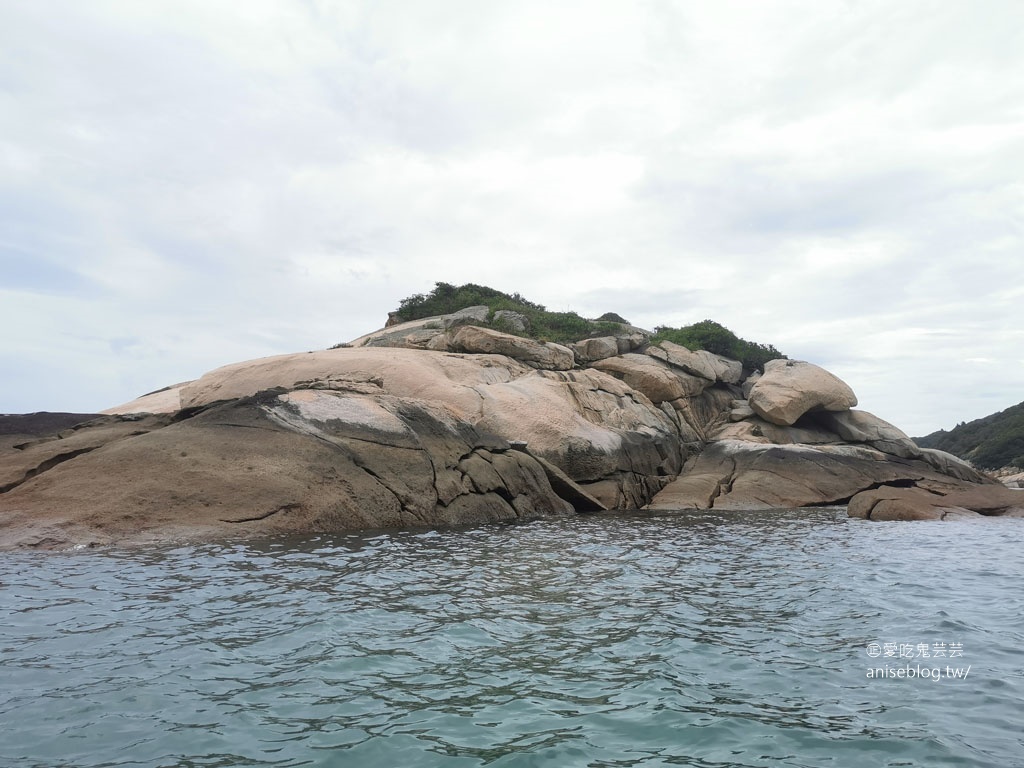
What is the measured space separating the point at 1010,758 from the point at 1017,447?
143ft

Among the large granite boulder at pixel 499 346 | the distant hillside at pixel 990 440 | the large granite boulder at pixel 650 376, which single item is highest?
the large granite boulder at pixel 499 346

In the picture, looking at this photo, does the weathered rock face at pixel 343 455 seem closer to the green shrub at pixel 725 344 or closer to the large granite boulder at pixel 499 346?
the large granite boulder at pixel 499 346

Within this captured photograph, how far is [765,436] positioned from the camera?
27734 millimetres

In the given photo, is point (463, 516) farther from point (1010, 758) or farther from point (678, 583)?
point (1010, 758)

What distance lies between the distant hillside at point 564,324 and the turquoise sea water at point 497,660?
67.6 ft

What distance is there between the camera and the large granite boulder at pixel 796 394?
27547mm

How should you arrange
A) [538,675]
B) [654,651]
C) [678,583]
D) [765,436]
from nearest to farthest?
[538,675], [654,651], [678,583], [765,436]

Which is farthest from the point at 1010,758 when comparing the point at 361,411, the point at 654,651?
→ the point at 361,411

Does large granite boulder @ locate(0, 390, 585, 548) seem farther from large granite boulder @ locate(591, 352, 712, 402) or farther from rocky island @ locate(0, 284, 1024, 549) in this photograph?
large granite boulder @ locate(591, 352, 712, 402)

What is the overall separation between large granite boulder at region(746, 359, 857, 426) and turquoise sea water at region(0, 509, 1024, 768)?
1631cm

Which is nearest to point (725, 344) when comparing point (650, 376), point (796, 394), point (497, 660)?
point (796, 394)

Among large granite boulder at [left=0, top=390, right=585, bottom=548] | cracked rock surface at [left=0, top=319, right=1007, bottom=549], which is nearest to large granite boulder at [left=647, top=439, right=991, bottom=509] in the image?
cracked rock surface at [left=0, top=319, right=1007, bottom=549]

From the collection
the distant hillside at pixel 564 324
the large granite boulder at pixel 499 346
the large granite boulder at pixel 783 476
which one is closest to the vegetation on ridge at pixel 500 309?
the distant hillside at pixel 564 324

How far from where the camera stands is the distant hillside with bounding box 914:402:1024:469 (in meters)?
40.2
